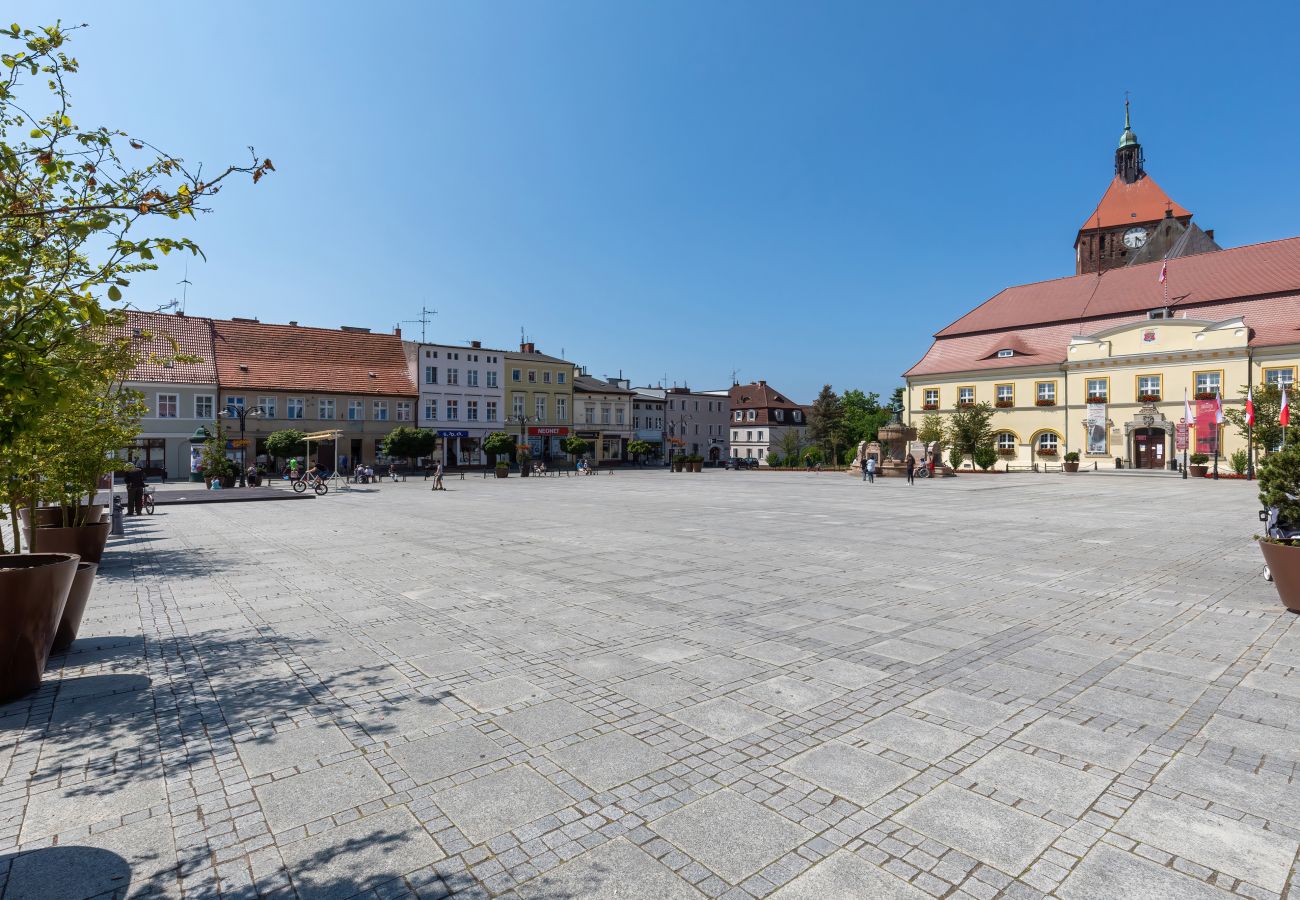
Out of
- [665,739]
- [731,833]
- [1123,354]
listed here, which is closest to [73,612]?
[665,739]

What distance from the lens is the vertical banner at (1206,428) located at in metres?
45.0

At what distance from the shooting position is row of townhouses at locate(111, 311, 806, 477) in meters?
46.6

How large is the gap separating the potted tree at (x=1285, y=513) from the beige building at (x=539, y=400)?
5853 cm

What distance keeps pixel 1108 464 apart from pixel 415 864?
58556 mm

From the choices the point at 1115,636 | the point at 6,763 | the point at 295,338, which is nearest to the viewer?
the point at 6,763

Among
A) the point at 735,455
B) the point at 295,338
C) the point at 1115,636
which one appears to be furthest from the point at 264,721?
the point at 735,455

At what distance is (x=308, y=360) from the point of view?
180ft

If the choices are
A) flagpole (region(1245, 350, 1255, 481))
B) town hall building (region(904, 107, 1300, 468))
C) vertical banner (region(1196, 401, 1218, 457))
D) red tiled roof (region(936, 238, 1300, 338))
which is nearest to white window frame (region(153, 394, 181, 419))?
town hall building (region(904, 107, 1300, 468))

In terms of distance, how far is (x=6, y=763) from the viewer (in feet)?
13.5

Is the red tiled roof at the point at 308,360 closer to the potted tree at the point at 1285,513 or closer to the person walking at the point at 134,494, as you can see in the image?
the person walking at the point at 134,494

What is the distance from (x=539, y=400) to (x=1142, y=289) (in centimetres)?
5051

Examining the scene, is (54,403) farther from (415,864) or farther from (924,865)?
(924,865)

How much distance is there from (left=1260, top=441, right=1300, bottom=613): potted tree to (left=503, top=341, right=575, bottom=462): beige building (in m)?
58.5

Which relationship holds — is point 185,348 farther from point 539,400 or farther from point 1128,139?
point 1128,139
